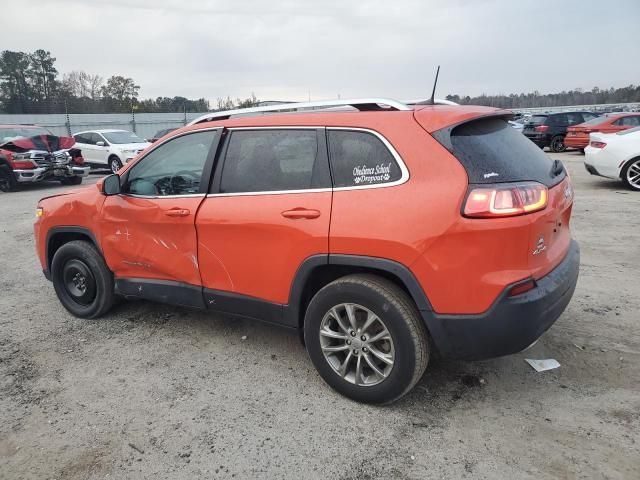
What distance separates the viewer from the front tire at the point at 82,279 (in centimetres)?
417

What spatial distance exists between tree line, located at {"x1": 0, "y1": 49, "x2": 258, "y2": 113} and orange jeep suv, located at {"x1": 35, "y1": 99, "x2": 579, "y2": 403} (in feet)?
90.1

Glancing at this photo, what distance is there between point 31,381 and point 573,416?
3.48 meters

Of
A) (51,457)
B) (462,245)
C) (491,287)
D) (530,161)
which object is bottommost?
(51,457)

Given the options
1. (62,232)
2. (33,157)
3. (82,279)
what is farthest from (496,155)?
(33,157)

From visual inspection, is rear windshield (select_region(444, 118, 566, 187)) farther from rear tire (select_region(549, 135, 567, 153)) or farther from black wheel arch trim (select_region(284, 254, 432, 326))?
rear tire (select_region(549, 135, 567, 153))

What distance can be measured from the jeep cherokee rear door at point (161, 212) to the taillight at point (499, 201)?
6.20 ft

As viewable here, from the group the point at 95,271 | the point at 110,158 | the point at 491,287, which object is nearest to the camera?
the point at 491,287

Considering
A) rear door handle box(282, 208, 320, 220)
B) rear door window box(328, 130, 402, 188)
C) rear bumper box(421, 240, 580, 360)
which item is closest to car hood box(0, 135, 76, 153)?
rear door handle box(282, 208, 320, 220)

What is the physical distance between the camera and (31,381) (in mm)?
3348

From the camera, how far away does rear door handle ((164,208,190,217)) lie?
348 cm

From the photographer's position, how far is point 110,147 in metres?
17.1

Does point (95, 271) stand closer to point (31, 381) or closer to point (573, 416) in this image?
point (31, 381)

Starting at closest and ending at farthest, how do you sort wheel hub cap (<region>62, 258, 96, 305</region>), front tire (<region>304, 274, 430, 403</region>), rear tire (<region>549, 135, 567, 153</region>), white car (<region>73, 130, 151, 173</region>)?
front tire (<region>304, 274, 430, 403</region>) < wheel hub cap (<region>62, 258, 96, 305</region>) < white car (<region>73, 130, 151, 173</region>) < rear tire (<region>549, 135, 567, 153</region>)

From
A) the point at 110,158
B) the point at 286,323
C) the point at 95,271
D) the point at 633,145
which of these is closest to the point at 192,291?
the point at 286,323
